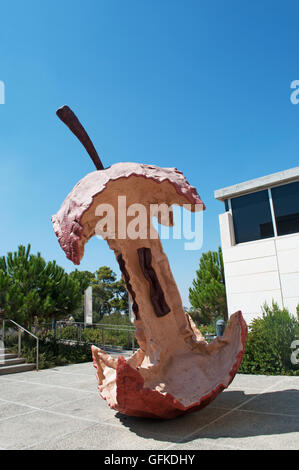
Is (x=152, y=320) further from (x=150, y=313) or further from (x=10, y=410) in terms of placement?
(x=10, y=410)

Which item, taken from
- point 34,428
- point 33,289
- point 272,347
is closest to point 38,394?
point 34,428

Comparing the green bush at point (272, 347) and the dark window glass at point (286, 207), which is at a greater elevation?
the dark window glass at point (286, 207)

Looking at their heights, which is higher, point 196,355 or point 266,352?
point 196,355

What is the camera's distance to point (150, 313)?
3912 mm

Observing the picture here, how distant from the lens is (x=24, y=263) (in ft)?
36.0

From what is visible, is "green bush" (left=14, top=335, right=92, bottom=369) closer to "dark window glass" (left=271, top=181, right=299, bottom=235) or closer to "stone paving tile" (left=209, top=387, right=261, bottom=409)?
"stone paving tile" (left=209, top=387, right=261, bottom=409)

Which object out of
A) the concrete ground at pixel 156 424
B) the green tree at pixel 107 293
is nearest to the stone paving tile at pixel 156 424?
the concrete ground at pixel 156 424

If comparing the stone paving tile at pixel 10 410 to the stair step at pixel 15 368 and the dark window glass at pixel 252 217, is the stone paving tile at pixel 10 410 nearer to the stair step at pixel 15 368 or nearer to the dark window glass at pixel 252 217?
the stair step at pixel 15 368

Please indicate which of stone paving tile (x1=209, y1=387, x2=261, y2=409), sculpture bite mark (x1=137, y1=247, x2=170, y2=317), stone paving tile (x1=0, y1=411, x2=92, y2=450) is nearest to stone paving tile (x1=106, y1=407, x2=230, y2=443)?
stone paving tile (x1=209, y1=387, x2=261, y2=409)

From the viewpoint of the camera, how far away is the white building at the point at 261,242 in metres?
9.02

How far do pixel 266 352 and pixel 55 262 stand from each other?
7.94 m

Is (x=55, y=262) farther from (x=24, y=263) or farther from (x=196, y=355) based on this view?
(x=196, y=355)

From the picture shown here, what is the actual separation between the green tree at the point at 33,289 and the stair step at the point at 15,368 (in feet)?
6.80

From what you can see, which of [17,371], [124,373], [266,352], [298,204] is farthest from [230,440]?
[298,204]
